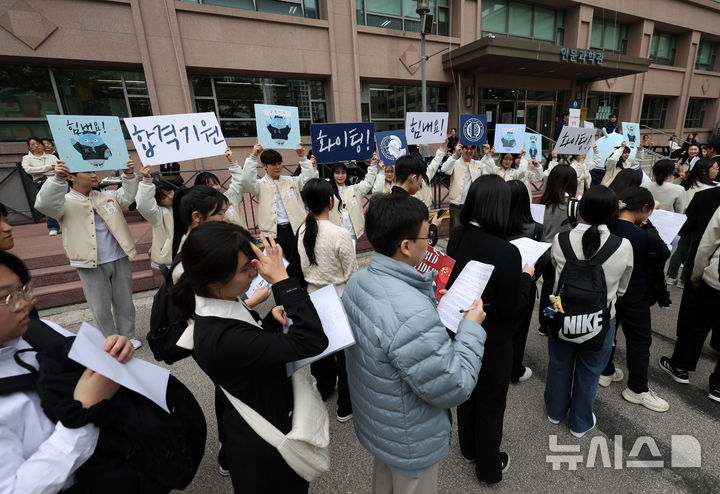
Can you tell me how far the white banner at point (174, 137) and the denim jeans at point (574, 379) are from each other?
4.10 meters

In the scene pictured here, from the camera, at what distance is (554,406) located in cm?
253

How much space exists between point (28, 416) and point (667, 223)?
4.46 meters

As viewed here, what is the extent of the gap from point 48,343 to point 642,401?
389 cm

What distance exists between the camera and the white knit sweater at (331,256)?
2.50 m

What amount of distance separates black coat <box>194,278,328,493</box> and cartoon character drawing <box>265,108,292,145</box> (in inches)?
151

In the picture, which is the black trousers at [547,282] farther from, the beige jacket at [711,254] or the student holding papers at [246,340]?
the student holding papers at [246,340]

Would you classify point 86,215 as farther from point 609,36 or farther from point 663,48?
point 663,48

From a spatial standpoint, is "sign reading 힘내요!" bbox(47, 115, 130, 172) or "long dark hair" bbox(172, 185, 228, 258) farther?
"sign reading 힘내요!" bbox(47, 115, 130, 172)

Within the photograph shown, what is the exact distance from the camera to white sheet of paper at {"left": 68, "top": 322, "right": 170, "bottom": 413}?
40.8 inches

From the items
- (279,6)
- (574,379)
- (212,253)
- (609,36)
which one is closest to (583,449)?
(574,379)

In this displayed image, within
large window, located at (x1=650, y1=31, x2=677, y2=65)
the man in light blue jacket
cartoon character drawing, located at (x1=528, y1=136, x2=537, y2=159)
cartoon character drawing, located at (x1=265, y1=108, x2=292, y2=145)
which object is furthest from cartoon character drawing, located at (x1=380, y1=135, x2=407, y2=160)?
large window, located at (x1=650, y1=31, x2=677, y2=65)

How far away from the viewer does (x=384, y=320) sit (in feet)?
4.14

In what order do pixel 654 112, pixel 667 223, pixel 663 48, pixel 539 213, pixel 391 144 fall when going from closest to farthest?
pixel 667 223 < pixel 539 213 < pixel 391 144 < pixel 663 48 < pixel 654 112

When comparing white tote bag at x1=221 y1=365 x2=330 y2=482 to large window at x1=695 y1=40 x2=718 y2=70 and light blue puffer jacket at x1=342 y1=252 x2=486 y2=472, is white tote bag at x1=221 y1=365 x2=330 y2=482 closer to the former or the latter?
light blue puffer jacket at x1=342 y1=252 x2=486 y2=472
